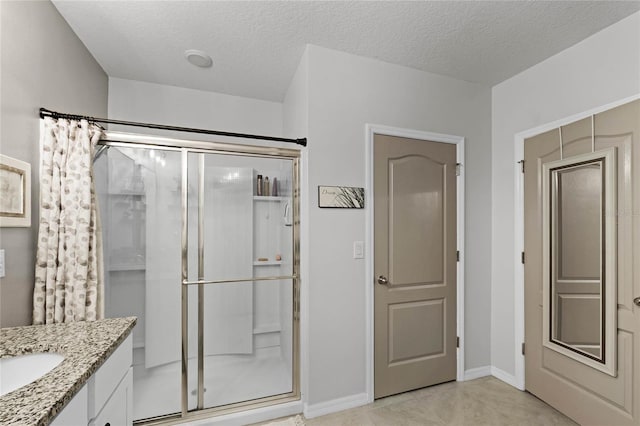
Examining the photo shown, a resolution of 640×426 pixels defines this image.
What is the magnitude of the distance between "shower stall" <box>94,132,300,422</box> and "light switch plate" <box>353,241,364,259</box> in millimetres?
445

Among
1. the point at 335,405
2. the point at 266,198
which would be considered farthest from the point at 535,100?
the point at 335,405

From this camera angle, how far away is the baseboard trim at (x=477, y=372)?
2546 mm

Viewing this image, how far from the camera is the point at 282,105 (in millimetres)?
3186

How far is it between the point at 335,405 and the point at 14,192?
230 centimetres

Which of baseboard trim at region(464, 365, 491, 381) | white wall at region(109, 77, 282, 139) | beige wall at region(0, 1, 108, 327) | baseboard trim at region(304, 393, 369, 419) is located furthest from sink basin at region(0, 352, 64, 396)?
baseboard trim at region(464, 365, 491, 381)

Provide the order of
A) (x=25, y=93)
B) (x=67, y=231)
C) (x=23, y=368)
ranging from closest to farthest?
(x=23, y=368) < (x=25, y=93) < (x=67, y=231)

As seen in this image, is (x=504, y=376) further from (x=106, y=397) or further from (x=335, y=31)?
(x=335, y=31)

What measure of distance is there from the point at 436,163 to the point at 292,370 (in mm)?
2049

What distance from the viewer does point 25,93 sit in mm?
1483

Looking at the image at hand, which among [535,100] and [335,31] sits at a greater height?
[335,31]

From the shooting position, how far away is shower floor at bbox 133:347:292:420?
6.49ft

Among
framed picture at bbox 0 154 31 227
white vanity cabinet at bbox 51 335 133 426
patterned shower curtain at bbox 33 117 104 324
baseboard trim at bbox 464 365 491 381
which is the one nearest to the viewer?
white vanity cabinet at bbox 51 335 133 426

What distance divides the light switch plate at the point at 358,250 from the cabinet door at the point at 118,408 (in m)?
1.52

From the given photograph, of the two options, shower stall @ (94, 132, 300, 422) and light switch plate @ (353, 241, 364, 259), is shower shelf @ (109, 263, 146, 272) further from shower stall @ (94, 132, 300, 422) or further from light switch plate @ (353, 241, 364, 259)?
light switch plate @ (353, 241, 364, 259)
